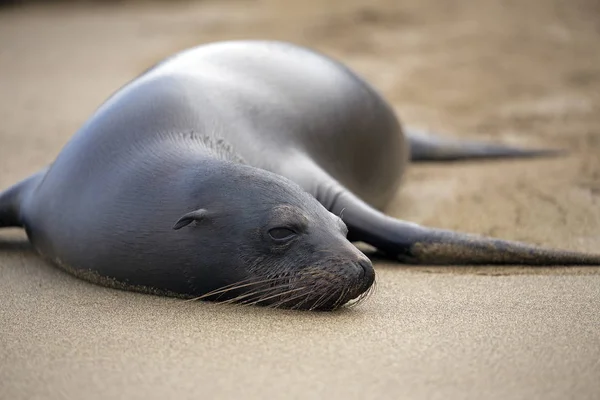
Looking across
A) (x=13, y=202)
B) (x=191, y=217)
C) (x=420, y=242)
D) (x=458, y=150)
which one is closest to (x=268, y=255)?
(x=191, y=217)

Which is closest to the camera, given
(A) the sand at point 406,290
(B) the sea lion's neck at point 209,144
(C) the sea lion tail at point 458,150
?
(A) the sand at point 406,290

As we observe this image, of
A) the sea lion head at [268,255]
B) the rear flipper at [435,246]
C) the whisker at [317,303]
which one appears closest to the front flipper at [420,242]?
the rear flipper at [435,246]

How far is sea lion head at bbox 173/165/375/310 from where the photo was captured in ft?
9.48

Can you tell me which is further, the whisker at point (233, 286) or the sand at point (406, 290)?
the whisker at point (233, 286)

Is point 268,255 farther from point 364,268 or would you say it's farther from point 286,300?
point 364,268

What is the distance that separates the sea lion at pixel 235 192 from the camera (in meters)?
2.93

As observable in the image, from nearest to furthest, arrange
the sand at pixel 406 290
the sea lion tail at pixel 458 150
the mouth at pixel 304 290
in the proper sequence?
1. the sand at pixel 406 290
2. the mouth at pixel 304 290
3. the sea lion tail at pixel 458 150

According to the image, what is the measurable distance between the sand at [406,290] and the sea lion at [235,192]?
0.33 feet

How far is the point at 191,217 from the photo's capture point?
116 inches

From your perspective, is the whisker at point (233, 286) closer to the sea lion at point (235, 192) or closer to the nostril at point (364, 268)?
the sea lion at point (235, 192)

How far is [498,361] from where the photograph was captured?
96.3 inches

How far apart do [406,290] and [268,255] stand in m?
0.56

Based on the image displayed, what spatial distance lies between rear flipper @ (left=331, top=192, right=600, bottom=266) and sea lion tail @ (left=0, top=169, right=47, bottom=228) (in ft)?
4.19

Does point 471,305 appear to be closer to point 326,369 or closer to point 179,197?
point 326,369
